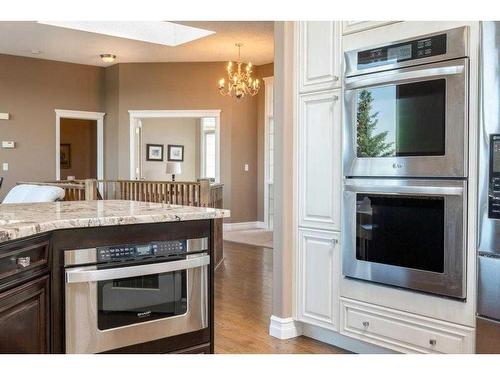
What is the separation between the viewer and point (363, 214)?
9.07ft

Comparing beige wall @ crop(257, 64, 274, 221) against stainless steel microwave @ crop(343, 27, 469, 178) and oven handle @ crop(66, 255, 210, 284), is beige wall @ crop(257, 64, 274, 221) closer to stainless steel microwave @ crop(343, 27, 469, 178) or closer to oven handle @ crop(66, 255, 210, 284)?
stainless steel microwave @ crop(343, 27, 469, 178)

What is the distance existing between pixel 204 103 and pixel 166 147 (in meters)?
3.14

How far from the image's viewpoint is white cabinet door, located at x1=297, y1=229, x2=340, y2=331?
296cm

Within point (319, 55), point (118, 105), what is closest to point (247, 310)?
point (319, 55)

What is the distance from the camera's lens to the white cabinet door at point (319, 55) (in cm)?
294

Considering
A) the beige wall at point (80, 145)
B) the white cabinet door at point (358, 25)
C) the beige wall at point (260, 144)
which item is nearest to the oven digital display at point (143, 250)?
the white cabinet door at point (358, 25)

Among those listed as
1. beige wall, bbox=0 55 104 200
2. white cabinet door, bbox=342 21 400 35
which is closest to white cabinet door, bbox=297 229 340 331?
white cabinet door, bbox=342 21 400 35

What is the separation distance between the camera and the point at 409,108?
8.27 feet

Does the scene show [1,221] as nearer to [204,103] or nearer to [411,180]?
[411,180]

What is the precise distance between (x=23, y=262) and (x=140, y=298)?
0.54m

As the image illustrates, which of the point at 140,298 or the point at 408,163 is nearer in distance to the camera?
the point at 140,298

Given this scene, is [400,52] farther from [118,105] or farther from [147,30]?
[118,105]

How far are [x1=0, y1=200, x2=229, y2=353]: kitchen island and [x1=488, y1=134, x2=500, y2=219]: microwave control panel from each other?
1.17 meters

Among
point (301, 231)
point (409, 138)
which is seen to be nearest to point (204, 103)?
point (301, 231)
